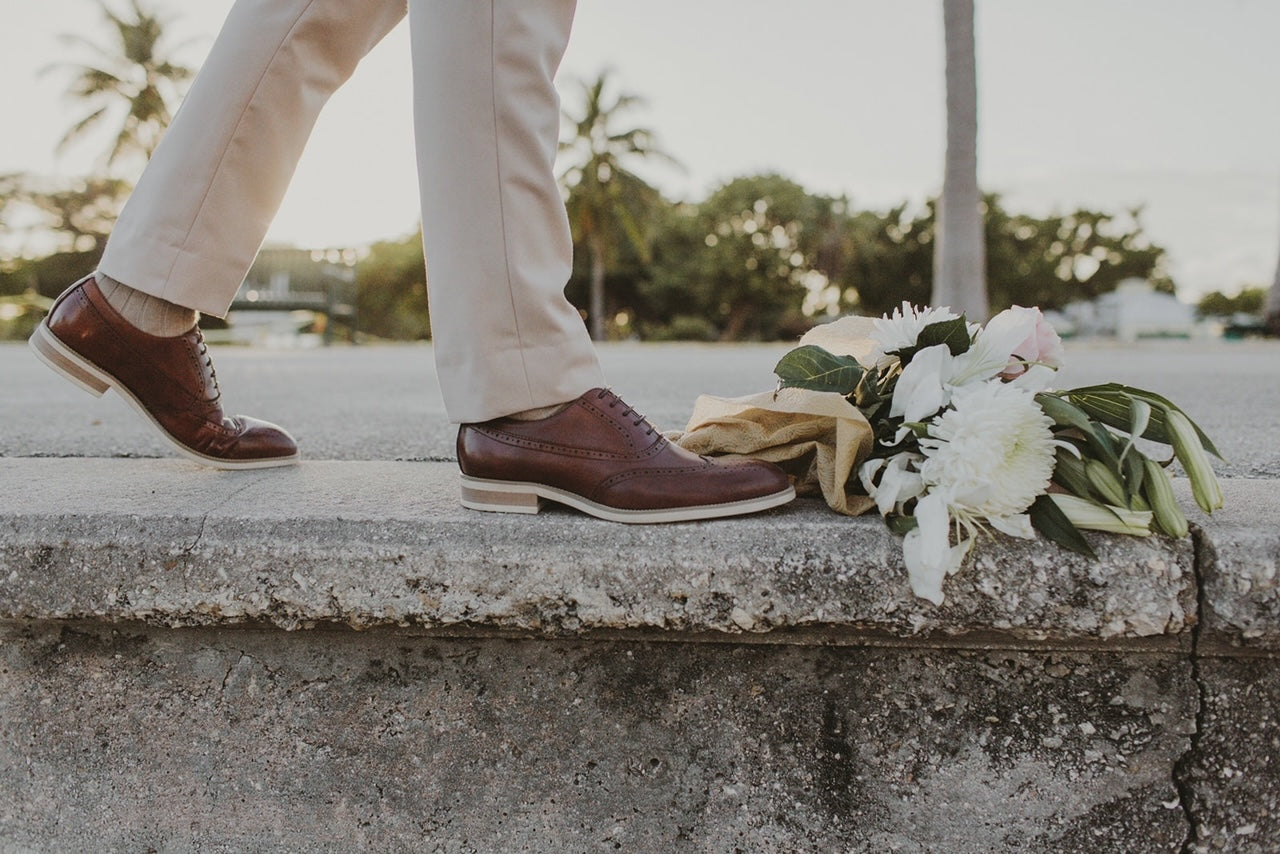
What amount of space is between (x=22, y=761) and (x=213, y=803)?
0.88 ft

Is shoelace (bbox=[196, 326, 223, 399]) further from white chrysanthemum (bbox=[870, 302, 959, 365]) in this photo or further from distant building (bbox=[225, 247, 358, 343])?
distant building (bbox=[225, 247, 358, 343])

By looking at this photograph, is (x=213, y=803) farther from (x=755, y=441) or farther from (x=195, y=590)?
(x=755, y=441)

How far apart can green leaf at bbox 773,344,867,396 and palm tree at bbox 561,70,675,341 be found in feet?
86.4

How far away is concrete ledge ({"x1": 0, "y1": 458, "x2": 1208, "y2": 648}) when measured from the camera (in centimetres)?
96

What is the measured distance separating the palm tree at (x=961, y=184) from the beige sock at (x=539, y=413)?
23.8 feet

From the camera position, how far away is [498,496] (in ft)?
3.68

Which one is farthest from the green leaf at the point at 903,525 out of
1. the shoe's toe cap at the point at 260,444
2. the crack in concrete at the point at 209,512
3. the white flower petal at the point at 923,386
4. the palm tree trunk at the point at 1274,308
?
the palm tree trunk at the point at 1274,308

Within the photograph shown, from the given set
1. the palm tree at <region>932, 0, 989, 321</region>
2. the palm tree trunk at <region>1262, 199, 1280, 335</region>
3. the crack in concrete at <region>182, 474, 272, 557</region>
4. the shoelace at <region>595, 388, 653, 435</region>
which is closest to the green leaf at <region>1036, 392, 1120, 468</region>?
the shoelace at <region>595, 388, 653, 435</region>

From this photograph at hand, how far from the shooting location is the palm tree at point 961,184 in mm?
7660

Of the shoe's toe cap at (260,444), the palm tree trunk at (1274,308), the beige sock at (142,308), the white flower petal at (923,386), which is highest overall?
the beige sock at (142,308)

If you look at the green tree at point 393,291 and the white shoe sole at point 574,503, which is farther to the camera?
the green tree at point 393,291

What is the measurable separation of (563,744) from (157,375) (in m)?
0.86

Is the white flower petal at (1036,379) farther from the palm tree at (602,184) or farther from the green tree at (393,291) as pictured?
the green tree at (393,291)

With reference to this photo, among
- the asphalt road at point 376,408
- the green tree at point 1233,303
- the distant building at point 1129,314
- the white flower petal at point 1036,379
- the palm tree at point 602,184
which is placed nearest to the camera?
the white flower petal at point 1036,379
